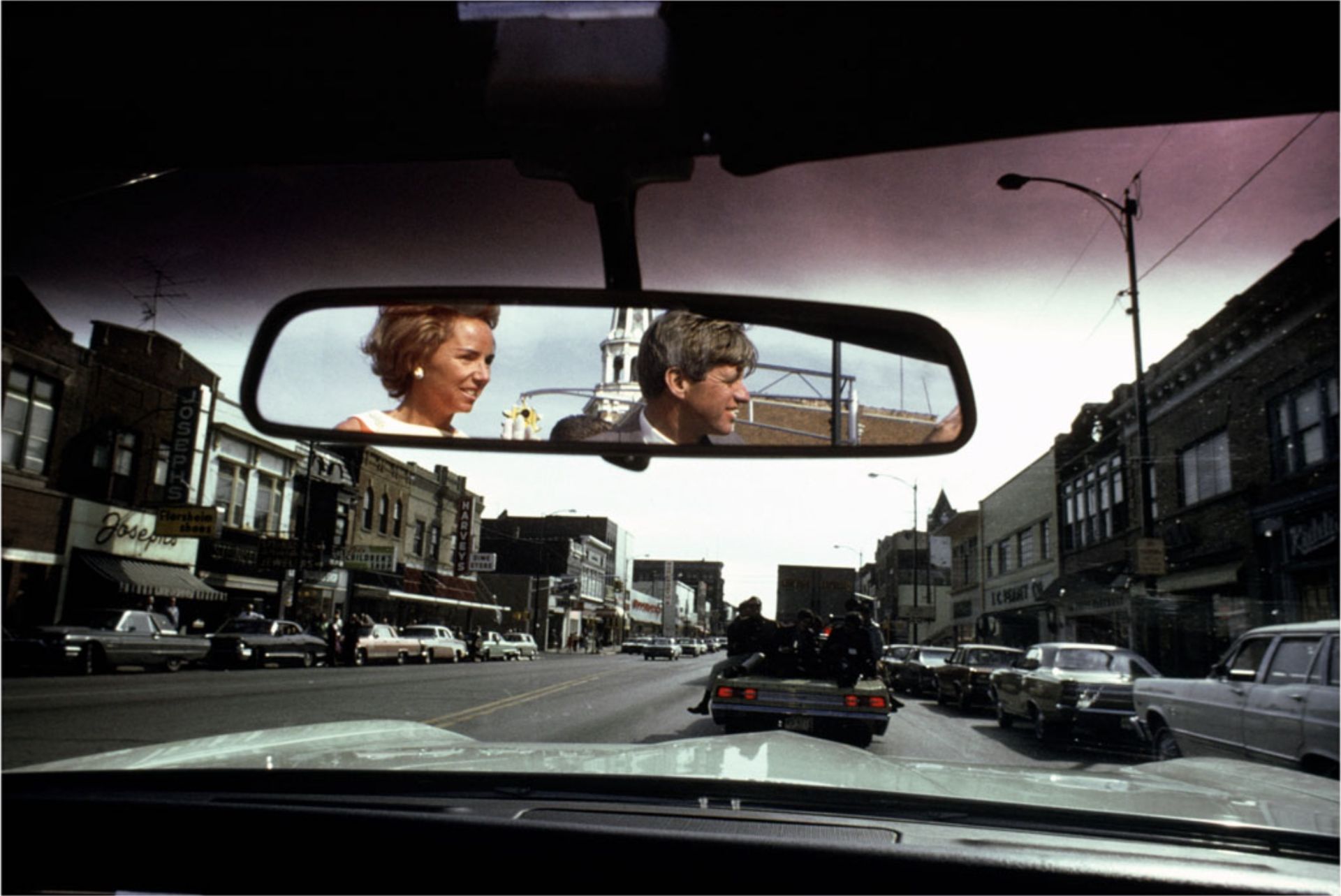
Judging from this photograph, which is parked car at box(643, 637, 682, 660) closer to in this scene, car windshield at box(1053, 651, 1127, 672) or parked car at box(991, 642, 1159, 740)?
parked car at box(991, 642, 1159, 740)

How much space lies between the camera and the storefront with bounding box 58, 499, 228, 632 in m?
7.88

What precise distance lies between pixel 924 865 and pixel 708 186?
3.09 m

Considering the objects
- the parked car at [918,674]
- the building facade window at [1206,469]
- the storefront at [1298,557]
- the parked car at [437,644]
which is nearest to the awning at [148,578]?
the parked car at [437,644]

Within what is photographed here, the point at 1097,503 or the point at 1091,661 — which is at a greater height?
the point at 1097,503

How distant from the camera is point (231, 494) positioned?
827 centimetres

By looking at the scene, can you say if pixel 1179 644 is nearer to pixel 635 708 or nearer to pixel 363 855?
pixel 635 708

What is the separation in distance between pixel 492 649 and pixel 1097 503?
24.9ft

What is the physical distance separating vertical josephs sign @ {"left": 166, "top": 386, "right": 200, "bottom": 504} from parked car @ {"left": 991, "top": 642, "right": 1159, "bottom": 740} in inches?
364

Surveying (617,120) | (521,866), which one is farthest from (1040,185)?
(521,866)

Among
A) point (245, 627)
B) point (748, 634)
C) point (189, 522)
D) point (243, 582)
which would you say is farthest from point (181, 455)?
point (748, 634)

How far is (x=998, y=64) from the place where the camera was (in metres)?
3.12

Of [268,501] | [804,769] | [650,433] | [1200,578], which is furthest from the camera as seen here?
[1200,578]

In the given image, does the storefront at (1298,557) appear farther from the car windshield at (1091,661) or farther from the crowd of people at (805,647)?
the crowd of people at (805,647)

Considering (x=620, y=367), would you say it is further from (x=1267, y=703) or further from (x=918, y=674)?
(x=918, y=674)
